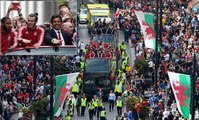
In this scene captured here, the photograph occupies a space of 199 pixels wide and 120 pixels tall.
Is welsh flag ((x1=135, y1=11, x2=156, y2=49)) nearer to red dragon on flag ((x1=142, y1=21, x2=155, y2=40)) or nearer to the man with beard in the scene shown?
red dragon on flag ((x1=142, y1=21, x2=155, y2=40))

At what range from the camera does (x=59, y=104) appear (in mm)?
59375

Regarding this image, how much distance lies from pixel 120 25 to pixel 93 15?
216 cm

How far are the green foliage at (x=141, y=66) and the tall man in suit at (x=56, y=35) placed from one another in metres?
10.4

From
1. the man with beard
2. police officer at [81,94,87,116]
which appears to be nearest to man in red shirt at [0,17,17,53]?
the man with beard

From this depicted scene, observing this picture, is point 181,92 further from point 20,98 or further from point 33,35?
point 20,98

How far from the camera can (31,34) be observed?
62.7 metres

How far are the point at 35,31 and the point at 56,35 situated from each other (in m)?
1.40

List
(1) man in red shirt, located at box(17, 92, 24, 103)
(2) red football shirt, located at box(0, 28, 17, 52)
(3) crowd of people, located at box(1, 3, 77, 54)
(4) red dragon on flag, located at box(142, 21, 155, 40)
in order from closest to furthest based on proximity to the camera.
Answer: (2) red football shirt, located at box(0, 28, 17, 52)
(3) crowd of people, located at box(1, 3, 77, 54)
(4) red dragon on flag, located at box(142, 21, 155, 40)
(1) man in red shirt, located at box(17, 92, 24, 103)

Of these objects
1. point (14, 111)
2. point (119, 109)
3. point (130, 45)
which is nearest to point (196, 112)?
point (119, 109)

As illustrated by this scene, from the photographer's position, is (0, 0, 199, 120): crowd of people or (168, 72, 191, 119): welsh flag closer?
(168, 72, 191, 119): welsh flag

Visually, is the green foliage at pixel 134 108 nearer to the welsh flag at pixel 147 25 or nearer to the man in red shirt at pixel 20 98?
the welsh flag at pixel 147 25

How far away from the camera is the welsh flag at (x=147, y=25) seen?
6800 cm

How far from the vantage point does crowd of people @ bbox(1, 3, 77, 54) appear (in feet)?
204

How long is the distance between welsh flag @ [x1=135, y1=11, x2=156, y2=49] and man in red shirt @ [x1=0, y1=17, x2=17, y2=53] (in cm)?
794
